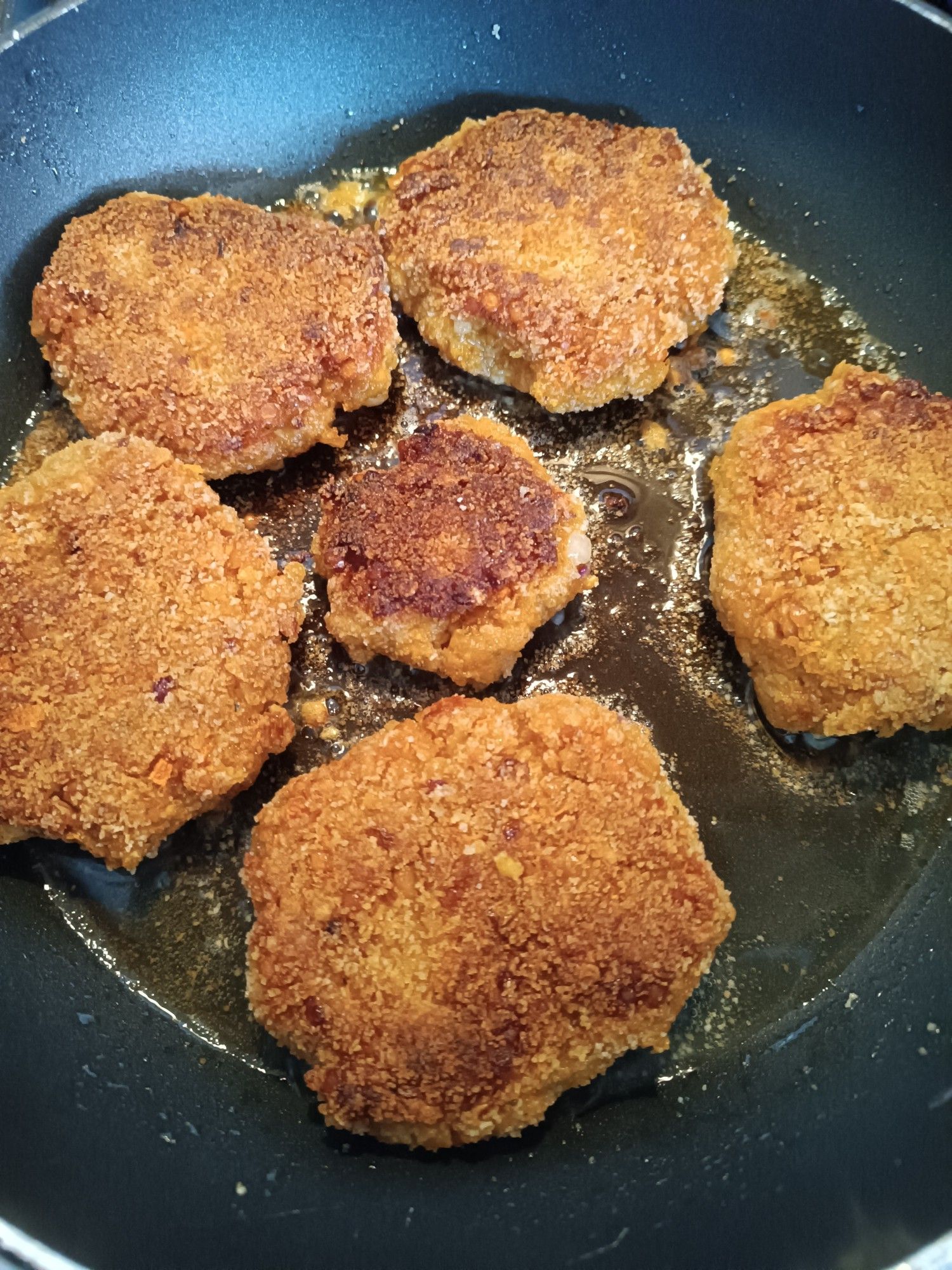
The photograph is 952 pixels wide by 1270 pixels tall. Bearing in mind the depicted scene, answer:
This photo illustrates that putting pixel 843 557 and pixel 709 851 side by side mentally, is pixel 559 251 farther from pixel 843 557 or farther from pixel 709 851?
pixel 709 851

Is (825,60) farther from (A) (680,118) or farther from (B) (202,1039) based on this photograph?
(B) (202,1039)

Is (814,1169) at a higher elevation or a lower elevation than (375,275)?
lower

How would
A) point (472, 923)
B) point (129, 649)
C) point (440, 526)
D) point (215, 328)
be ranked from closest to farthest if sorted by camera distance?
point (472, 923) → point (129, 649) → point (440, 526) → point (215, 328)

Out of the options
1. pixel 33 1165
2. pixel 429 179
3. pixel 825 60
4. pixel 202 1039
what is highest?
pixel 429 179

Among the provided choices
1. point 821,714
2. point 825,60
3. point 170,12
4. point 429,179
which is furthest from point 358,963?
point 825,60

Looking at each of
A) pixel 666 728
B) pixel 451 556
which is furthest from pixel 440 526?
pixel 666 728

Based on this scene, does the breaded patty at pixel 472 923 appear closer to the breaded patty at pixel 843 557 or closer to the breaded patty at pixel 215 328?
the breaded patty at pixel 843 557
